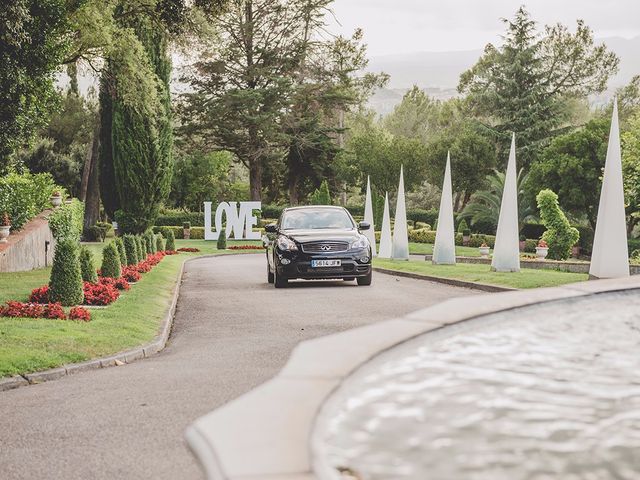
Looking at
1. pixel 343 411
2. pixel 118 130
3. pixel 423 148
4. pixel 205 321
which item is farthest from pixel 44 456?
pixel 423 148

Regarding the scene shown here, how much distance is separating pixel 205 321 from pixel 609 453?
9.31 metres

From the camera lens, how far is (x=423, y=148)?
6050 centimetres

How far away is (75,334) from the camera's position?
944 cm

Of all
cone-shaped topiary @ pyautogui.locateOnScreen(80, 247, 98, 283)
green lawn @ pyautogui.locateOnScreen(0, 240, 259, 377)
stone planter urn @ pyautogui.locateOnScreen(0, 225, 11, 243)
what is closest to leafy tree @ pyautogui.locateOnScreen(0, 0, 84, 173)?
cone-shaped topiary @ pyautogui.locateOnScreen(80, 247, 98, 283)

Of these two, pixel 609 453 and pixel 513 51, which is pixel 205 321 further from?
pixel 513 51

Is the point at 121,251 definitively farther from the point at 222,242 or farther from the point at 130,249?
the point at 222,242

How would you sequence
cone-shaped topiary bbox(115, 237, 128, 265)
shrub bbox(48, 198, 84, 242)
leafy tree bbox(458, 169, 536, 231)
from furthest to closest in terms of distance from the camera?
1. leafy tree bbox(458, 169, 536, 231)
2. shrub bbox(48, 198, 84, 242)
3. cone-shaped topiary bbox(115, 237, 128, 265)

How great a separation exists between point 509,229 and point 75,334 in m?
12.0

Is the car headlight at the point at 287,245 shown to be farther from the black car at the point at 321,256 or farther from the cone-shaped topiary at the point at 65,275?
the cone-shaped topiary at the point at 65,275

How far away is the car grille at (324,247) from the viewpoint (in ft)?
55.8

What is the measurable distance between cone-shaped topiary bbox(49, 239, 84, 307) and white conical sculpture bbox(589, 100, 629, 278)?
913 cm

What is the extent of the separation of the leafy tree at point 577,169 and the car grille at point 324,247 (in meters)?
32.5

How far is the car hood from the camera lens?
17.1 metres

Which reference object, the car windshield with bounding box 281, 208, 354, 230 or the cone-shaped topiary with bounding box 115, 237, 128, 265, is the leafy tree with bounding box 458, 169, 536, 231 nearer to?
the car windshield with bounding box 281, 208, 354, 230
